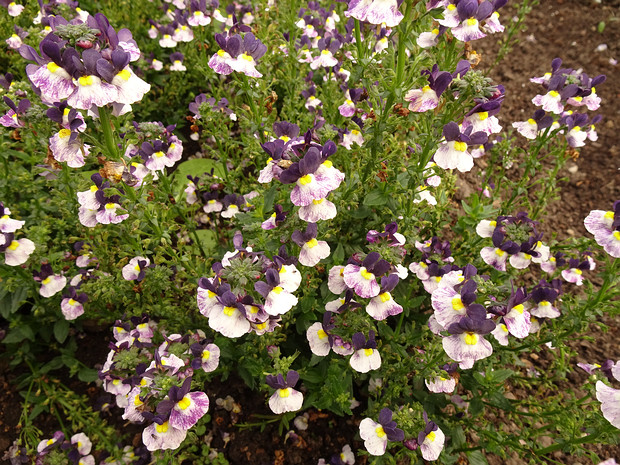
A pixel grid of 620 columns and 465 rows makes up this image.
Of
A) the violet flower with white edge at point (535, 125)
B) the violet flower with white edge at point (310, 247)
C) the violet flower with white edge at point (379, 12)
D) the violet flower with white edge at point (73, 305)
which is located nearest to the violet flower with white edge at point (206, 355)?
the violet flower with white edge at point (310, 247)

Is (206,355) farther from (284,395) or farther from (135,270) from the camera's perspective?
(135,270)

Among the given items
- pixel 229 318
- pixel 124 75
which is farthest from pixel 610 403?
pixel 124 75

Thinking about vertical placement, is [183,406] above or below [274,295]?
below

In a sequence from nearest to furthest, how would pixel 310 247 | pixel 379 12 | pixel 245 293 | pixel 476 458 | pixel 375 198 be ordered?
pixel 379 12, pixel 245 293, pixel 310 247, pixel 375 198, pixel 476 458

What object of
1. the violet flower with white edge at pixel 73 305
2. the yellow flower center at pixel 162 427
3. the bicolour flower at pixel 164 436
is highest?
the yellow flower center at pixel 162 427

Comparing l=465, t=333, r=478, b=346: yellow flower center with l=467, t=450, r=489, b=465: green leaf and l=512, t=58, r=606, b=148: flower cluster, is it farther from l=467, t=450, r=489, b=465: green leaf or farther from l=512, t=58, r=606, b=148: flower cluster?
l=512, t=58, r=606, b=148: flower cluster

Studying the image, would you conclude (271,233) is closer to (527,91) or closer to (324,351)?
(324,351)

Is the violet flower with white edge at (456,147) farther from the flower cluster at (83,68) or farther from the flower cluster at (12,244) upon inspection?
the flower cluster at (12,244)

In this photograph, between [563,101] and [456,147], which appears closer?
[456,147]
